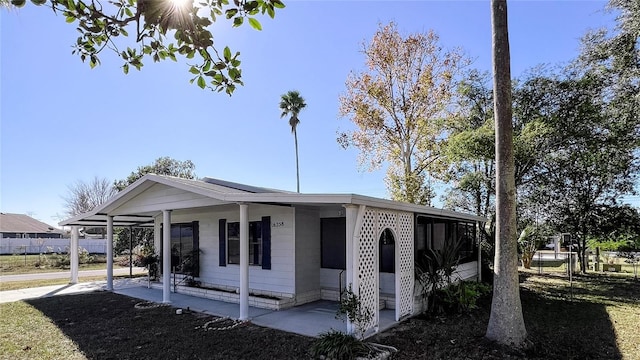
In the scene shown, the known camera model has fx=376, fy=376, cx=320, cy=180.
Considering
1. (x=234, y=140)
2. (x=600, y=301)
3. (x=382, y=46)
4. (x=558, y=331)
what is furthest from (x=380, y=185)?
(x=558, y=331)

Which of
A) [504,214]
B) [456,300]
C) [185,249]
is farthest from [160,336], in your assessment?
[504,214]

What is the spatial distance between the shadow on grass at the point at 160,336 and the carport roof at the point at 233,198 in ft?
7.69

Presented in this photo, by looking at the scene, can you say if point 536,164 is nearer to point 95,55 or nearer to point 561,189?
point 561,189

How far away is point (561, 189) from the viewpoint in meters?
15.9

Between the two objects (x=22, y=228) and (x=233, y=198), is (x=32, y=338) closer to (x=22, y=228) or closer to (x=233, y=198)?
(x=233, y=198)

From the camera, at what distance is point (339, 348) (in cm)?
520

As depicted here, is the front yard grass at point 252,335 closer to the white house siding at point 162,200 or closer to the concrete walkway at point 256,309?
the concrete walkway at point 256,309

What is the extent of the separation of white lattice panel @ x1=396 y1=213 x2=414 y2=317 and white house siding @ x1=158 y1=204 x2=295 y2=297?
271 cm

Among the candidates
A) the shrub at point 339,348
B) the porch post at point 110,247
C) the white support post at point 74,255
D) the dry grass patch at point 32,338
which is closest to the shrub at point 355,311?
the shrub at point 339,348

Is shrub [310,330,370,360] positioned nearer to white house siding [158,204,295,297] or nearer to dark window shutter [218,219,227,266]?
white house siding [158,204,295,297]

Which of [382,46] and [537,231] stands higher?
[382,46]

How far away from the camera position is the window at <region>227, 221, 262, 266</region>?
32.6ft

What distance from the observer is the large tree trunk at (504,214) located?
5906 mm

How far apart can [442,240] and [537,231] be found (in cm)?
943
